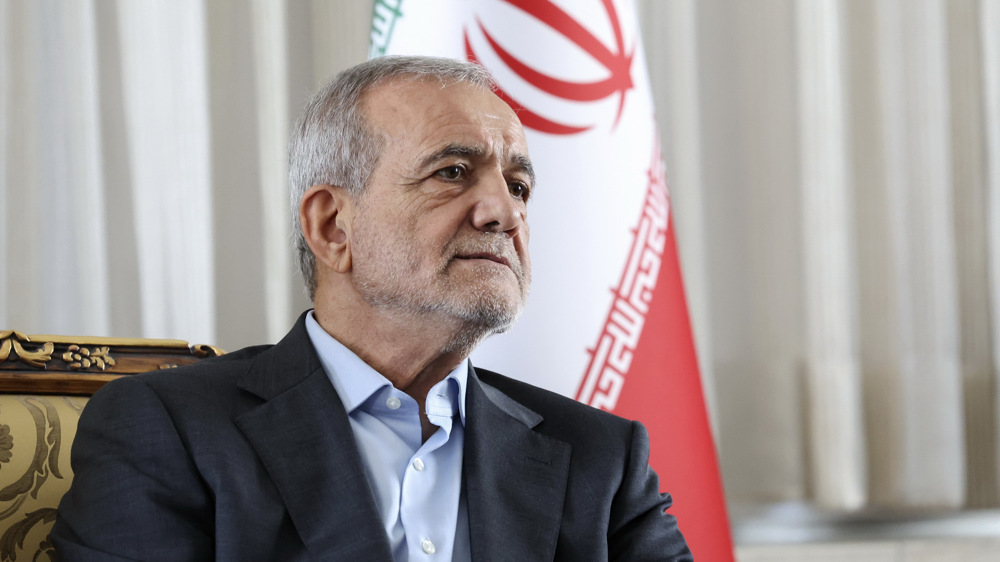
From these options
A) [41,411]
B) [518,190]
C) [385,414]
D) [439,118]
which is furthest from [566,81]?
[41,411]

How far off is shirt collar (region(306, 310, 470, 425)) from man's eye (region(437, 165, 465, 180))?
0.30 metres

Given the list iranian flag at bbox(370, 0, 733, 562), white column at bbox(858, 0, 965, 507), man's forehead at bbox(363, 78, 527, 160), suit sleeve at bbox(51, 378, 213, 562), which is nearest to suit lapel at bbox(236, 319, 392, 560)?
suit sleeve at bbox(51, 378, 213, 562)

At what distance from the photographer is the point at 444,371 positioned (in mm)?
1527

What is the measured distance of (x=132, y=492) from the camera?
1.18 m

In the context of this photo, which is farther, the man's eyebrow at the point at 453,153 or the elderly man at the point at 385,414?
the man's eyebrow at the point at 453,153

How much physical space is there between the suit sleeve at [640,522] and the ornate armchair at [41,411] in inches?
31.8

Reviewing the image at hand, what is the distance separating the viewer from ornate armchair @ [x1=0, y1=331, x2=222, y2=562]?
1.41 meters

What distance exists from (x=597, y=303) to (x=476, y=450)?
30.6 inches

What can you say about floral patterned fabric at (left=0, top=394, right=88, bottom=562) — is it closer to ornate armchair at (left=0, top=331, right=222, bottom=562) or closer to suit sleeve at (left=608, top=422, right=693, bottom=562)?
ornate armchair at (left=0, top=331, right=222, bottom=562)

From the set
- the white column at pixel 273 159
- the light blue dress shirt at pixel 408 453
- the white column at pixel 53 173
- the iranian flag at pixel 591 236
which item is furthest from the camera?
the white column at pixel 273 159

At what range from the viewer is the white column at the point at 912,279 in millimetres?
2973

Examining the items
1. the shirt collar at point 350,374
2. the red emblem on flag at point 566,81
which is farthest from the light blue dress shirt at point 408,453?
the red emblem on flag at point 566,81

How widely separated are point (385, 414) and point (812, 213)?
201 centimetres

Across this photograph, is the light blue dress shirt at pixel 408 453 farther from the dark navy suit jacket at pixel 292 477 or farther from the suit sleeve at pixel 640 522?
the suit sleeve at pixel 640 522
